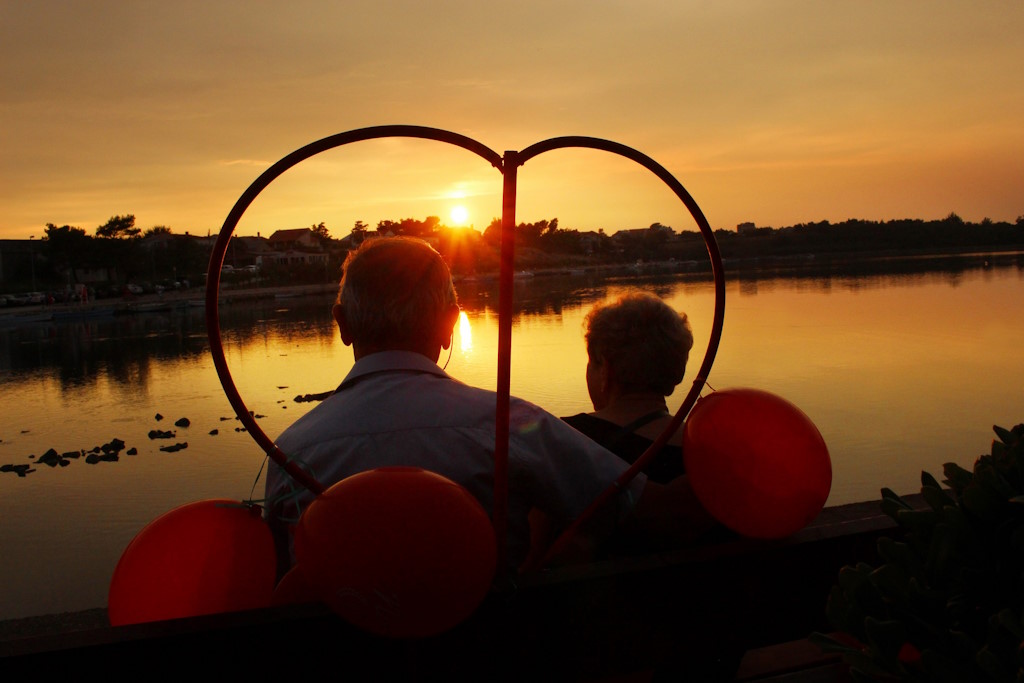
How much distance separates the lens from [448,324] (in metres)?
1.65

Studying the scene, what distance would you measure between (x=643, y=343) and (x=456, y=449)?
0.75 meters

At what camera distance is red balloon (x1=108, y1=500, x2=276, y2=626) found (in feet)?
3.93

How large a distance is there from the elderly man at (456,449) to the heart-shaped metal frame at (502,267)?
0.12 metres

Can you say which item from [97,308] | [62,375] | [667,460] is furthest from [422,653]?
[97,308]

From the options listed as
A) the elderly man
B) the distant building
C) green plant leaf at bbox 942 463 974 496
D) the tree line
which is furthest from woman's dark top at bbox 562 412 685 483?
the distant building

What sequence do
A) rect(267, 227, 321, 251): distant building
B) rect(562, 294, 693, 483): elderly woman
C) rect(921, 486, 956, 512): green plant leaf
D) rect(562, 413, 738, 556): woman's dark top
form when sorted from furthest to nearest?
rect(267, 227, 321, 251): distant building, rect(562, 294, 693, 483): elderly woman, rect(562, 413, 738, 556): woman's dark top, rect(921, 486, 956, 512): green plant leaf

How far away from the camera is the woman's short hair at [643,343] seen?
6.57 ft

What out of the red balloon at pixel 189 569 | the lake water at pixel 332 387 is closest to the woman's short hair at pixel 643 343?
the lake water at pixel 332 387

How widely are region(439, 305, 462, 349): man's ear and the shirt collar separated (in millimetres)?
100

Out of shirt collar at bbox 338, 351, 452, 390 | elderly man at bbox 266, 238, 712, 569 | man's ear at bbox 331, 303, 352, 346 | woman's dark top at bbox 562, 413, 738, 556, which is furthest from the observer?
woman's dark top at bbox 562, 413, 738, 556

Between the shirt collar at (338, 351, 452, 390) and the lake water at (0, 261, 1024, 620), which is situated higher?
the shirt collar at (338, 351, 452, 390)

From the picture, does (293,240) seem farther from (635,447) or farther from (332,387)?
(635,447)

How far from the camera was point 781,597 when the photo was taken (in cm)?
120

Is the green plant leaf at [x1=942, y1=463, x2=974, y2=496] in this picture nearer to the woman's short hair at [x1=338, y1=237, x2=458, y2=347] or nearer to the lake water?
the woman's short hair at [x1=338, y1=237, x2=458, y2=347]
